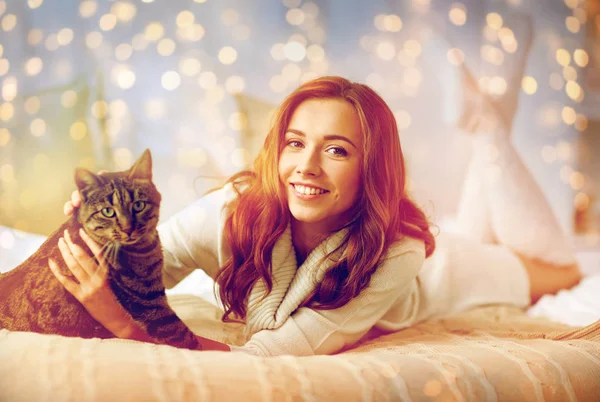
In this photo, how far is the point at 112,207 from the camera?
0.73m

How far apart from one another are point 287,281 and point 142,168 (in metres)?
0.37

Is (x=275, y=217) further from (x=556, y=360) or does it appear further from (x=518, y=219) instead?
(x=518, y=219)

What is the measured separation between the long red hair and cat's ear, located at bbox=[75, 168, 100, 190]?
1.05 feet

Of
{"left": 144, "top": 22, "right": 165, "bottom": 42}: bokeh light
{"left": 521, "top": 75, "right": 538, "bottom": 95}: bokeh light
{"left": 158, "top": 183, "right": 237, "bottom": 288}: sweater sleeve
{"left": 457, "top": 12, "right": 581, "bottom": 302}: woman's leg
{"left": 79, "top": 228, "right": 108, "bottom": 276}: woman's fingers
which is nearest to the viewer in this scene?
{"left": 79, "top": 228, "right": 108, "bottom": 276}: woman's fingers

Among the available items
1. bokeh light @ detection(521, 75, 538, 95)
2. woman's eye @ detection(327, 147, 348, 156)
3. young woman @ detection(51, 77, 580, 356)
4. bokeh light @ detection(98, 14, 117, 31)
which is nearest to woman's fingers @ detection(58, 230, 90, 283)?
young woman @ detection(51, 77, 580, 356)

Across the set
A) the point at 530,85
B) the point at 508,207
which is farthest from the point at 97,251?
the point at 530,85

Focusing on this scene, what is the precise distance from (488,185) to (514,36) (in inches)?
24.8

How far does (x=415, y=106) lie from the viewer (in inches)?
76.3

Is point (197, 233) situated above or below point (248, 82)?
below

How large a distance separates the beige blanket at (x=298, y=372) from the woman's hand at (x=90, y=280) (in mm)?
48

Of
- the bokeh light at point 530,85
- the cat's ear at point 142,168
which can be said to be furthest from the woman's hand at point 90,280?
the bokeh light at point 530,85

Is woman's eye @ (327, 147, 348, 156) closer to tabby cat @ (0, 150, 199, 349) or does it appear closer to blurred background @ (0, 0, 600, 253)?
blurred background @ (0, 0, 600, 253)

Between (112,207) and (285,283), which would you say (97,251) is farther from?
(285,283)

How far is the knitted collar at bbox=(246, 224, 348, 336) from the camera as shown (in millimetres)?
935
